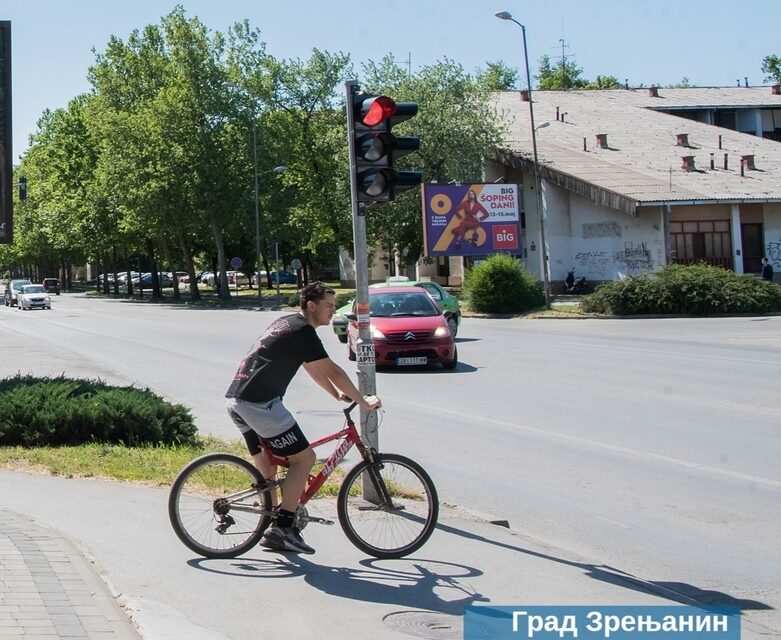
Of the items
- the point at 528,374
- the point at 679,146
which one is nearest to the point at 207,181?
the point at 679,146

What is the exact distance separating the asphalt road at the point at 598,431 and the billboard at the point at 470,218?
52.8 ft

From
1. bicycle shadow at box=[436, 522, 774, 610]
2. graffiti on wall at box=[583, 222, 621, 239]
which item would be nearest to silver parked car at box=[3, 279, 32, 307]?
graffiti on wall at box=[583, 222, 621, 239]

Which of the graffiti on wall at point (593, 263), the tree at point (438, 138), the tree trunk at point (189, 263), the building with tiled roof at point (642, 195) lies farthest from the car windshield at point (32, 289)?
the graffiti on wall at point (593, 263)

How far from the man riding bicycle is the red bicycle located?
0.31ft

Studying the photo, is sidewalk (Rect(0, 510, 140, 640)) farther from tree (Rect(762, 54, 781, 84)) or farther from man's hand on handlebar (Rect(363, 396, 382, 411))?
tree (Rect(762, 54, 781, 84))

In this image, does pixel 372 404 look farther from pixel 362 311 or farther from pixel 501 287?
pixel 501 287

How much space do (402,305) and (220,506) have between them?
51.5 ft

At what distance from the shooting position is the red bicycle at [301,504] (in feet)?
22.3

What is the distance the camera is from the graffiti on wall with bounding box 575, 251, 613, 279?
49250 mm

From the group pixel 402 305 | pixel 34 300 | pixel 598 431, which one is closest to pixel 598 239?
pixel 402 305

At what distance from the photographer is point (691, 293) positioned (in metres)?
37.5

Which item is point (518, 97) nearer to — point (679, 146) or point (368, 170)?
point (679, 146)

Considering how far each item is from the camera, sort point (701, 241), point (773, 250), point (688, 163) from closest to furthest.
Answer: point (701, 241)
point (773, 250)
point (688, 163)

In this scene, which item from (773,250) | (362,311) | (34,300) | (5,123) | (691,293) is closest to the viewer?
(362,311)
